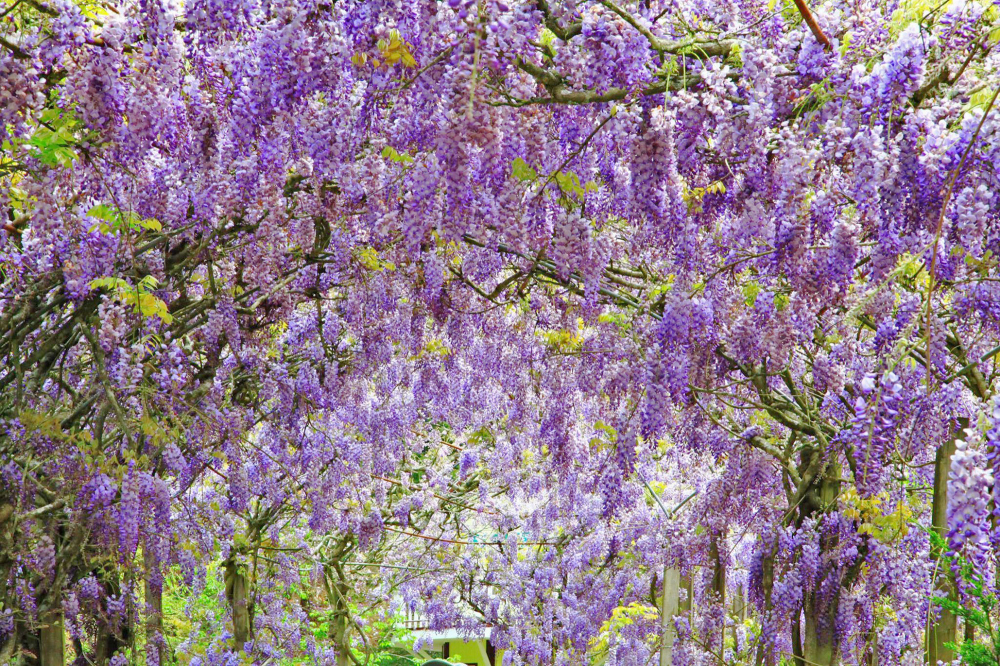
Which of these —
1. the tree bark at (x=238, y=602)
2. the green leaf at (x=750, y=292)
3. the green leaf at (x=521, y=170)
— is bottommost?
the tree bark at (x=238, y=602)

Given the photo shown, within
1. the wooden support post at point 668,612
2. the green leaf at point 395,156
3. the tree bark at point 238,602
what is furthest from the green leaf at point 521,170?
the tree bark at point 238,602

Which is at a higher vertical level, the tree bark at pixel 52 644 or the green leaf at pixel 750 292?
the green leaf at pixel 750 292

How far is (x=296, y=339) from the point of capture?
7148 mm

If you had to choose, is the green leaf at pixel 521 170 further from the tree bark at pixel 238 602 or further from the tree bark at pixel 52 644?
the tree bark at pixel 238 602

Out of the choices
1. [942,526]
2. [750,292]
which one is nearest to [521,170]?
[750,292]

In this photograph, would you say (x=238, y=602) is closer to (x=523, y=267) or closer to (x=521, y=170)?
(x=523, y=267)

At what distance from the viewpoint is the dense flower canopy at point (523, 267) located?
121 inches

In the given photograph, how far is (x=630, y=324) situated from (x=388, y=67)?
3.13 meters

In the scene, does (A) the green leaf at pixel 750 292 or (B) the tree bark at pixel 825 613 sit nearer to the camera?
(A) the green leaf at pixel 750 292

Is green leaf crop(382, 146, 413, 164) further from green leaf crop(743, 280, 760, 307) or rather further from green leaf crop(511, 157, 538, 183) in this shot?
green leaf crop(743, 280, 760, 307)

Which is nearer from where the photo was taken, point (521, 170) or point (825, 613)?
point (521, 170)

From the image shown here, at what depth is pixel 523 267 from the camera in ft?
18.2

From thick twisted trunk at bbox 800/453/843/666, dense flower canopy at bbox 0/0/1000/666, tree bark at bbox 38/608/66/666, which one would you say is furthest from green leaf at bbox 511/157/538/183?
tree bark at bbox 38/608/66/666

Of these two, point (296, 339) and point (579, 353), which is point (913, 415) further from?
point (296, 339)
